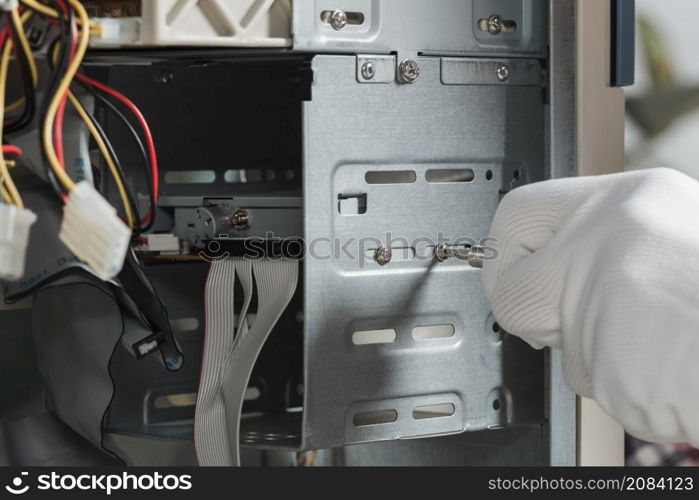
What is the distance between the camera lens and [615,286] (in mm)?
857

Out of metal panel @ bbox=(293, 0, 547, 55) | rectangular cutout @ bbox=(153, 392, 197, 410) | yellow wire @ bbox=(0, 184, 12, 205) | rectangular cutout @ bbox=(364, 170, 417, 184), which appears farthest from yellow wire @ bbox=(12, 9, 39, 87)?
rectangular cutout @ bbox=(153, 392, 197, 410)

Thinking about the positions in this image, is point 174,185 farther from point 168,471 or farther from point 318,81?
point 168,471

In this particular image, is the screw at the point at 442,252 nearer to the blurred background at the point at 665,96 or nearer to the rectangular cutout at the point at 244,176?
the rectangular cutout at the point at 244,176

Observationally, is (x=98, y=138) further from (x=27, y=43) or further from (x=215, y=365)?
(x=215, y=365)

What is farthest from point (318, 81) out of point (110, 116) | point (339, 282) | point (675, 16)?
point (675, 16)

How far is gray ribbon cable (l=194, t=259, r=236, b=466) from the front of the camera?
110 centimetres

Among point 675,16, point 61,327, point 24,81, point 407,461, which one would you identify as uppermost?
point 675,16

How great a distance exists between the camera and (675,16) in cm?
225

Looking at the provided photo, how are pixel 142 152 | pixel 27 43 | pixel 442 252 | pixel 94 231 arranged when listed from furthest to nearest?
1. pixel 442 252
2. pixel 142 152
3. pixel 27 43
4. pixel 94 231

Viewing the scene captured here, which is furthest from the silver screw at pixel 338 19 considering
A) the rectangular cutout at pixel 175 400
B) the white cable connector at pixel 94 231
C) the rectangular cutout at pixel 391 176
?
the rectangular cutout at pixel 175 400

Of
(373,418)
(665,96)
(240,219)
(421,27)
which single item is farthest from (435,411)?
(665,96)

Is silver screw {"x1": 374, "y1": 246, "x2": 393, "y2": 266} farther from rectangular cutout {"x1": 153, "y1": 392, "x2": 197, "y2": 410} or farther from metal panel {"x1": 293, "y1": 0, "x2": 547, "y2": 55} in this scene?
rectangular cutout {"x1": 153, "y1": 392, "x2": 197, "y2": 410}

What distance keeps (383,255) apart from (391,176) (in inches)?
10.4

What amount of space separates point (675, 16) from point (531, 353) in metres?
1.31
